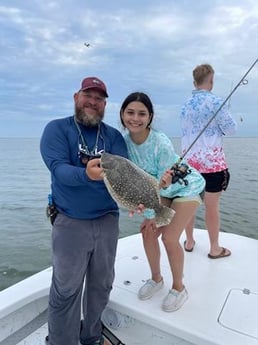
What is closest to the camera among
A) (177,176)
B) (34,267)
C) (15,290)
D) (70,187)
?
(70,187)

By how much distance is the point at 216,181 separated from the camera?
3.91 metres

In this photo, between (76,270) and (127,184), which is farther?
(76,270)

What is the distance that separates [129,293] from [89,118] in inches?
70.6

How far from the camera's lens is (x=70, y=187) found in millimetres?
2654

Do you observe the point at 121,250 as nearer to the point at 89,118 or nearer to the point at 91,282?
the point at 91,282

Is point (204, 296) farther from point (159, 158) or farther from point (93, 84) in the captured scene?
point (93, 84)

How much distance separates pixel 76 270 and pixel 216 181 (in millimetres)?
2021

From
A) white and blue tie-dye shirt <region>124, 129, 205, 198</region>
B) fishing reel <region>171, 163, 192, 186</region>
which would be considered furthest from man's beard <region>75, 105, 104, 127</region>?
fishing reel <region>171, 163, 192, 186</region>

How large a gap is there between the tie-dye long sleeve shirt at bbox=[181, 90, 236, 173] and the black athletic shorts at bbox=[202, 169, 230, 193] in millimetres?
51

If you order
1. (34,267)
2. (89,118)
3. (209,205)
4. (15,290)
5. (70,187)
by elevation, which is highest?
(89,118)

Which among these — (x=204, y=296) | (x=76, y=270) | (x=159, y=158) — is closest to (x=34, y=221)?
(x=204, y=296)

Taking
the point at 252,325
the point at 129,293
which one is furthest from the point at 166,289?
the point at 252,325

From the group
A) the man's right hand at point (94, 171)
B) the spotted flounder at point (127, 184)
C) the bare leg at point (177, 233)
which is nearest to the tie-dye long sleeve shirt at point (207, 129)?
the bare leg at point (177, 233)

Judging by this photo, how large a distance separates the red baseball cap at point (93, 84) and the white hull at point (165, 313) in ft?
6.46
